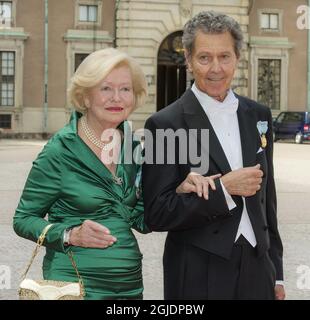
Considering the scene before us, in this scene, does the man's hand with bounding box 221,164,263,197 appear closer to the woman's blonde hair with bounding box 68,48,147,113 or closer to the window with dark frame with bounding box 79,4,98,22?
the woman's blonde hair with bounding box 68,48,147,113

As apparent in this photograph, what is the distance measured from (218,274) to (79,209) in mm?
615

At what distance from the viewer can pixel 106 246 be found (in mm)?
2660

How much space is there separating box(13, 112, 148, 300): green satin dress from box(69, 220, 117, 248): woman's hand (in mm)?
92

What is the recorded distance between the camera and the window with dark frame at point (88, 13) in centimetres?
3475

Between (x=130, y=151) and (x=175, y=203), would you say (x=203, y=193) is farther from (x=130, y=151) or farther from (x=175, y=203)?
(x=130, y=151)

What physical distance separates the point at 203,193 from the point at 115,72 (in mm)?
654

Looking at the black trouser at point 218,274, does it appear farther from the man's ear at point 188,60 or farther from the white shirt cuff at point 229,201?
the man's ear at point 188,60

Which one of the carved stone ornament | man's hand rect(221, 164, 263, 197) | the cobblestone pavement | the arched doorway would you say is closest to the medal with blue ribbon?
man's hand rect(221, 164, 263, 197)

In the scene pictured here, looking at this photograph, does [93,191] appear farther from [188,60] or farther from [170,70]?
[170,70]

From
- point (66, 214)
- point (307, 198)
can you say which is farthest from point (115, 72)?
point (307, 198)

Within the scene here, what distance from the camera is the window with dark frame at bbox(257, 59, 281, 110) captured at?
1430 inches

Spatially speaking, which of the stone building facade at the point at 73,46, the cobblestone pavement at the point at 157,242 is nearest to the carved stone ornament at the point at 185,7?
the stone building facade at the point at 73,46

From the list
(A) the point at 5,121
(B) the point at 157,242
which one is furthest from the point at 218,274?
(A) the point at 5,121

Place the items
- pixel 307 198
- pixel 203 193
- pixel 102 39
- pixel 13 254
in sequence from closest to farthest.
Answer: pixel 203 193 → pixel 13 254 → pixel 307 198 → pixel 102 39
